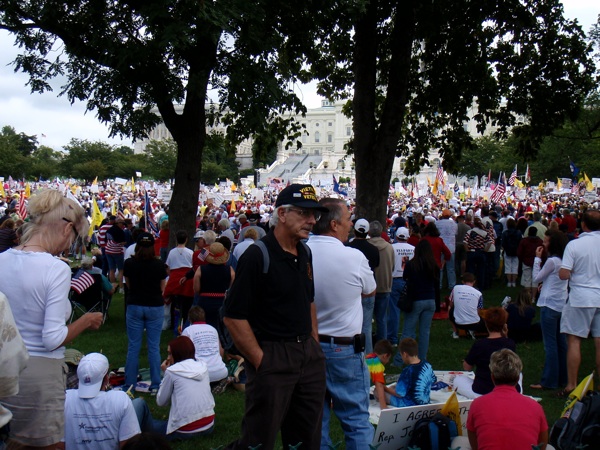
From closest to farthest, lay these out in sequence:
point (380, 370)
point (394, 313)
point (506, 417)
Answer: point (506, 417) < point (380, 370) < point (394, 313)

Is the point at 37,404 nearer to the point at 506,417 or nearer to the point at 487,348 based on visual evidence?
the point at 506,417

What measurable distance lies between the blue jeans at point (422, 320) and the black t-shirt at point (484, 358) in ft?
7.67

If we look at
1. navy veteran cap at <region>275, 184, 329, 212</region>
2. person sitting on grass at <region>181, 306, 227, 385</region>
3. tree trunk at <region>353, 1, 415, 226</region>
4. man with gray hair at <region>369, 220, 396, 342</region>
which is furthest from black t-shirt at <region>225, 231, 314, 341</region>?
tree trunk at <region>353, 1, 415, 226</region>

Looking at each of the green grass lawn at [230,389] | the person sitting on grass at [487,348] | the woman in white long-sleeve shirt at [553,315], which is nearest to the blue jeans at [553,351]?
the woman in white long-sleeve shirt at [553,315]

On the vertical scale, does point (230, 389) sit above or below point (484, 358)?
below

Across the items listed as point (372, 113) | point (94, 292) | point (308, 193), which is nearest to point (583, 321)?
point (308, 193)

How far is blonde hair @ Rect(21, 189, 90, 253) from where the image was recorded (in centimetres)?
356

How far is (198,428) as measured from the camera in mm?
6039

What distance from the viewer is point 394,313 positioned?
390 inches

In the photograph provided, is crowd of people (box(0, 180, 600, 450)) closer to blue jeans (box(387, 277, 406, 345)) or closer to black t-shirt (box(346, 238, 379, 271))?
black t-shirt (box(346, 238, 379, 271))

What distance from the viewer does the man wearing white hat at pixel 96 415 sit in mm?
4570

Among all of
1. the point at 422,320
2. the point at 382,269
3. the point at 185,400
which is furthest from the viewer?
the point at 382,269

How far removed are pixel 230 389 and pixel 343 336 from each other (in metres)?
3.51

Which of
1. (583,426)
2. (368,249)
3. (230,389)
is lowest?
(230,389)
